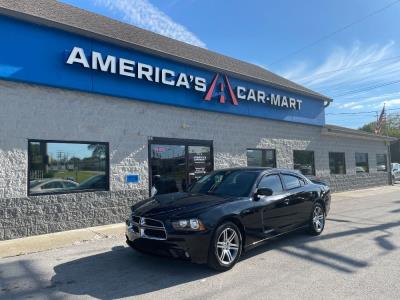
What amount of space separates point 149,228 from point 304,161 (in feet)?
43.7

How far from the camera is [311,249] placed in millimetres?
7035

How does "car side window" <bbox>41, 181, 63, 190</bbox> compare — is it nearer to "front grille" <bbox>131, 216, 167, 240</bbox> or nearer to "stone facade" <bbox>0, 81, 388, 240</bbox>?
"stone facade" <bbox>0, 81, 388, 240</bbox>

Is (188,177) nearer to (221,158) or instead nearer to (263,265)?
(221,158)

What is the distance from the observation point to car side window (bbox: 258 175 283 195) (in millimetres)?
6997

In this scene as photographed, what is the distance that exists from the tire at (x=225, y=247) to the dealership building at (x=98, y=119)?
15.4 ft

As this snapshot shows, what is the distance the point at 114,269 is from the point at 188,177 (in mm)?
6561

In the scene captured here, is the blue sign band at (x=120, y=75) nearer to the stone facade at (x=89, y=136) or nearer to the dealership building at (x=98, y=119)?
the dealership building at (x=98, y=119)

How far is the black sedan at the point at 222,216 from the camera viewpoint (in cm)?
545

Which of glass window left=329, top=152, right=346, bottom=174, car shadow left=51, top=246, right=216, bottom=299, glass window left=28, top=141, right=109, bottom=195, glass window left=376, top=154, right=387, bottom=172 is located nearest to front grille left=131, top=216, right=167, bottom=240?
car shadow left=51, top=246, right=216, bottom=299

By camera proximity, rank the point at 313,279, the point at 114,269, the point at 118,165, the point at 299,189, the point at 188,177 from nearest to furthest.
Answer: the point at 313,279, the point at 114,269, the point at 299,189, the point at 118,165, the point at 188,177

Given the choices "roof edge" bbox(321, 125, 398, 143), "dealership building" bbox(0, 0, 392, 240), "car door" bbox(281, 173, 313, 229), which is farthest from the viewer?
"roof edge" bbox(321, 125, 398, 143)

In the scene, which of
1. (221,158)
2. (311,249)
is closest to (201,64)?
(221,158)

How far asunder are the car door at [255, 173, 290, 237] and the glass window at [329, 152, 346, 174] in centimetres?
1305

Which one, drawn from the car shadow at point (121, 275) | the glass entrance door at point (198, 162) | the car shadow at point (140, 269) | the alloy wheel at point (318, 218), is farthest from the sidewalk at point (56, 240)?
the alloy wheel at point (318, 218)
